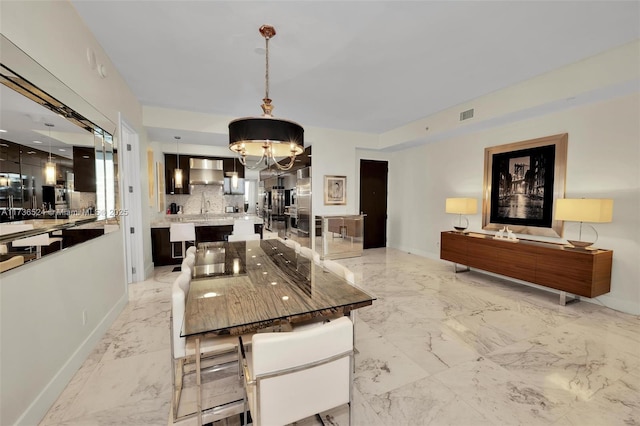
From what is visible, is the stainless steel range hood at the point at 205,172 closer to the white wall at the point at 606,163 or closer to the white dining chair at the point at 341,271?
the white dining chair at the point at 341,271

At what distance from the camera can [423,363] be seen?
2.25 metres

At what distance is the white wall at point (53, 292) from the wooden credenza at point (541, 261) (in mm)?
5146

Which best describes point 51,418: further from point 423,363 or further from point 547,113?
point 547,113

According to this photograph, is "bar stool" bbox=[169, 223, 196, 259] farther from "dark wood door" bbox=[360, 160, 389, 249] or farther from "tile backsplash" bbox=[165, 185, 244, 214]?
"dark wood door" bbox=[360, 160, 389, 249]

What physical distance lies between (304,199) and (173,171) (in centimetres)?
331

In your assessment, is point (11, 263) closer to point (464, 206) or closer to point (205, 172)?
point (464, 206)

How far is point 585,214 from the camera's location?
3184 mm

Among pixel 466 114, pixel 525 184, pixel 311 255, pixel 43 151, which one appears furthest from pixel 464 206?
pixel 43 151

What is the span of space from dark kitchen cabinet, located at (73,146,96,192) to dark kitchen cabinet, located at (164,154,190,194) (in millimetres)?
4208

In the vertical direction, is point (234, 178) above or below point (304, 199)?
above

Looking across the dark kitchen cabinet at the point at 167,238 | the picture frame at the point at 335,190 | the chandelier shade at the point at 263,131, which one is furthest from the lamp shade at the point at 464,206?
the dark kitchen cabinet at the point at 167,238

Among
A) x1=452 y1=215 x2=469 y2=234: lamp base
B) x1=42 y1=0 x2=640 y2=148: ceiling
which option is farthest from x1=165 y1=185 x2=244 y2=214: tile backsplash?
x1=452 y1=215 x2=469 y2=234: lamp base

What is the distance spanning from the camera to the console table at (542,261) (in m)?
3.20

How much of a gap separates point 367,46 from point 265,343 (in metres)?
2.90
